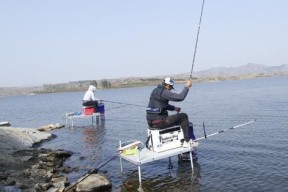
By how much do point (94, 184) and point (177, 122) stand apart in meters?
3.88

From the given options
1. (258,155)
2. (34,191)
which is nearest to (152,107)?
(34,191)

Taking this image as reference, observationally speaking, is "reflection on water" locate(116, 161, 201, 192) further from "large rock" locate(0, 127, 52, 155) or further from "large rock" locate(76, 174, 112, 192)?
"large rock" locate(0, 127, 52, 155)

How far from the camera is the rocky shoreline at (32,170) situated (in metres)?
13.0

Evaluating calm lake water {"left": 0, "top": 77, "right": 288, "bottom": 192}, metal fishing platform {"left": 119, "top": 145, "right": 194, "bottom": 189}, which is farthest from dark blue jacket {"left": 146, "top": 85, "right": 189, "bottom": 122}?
calm lake water {"left": 0, "top": 77, "right": 288, "bottom": 192}

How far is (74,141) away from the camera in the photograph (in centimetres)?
2505

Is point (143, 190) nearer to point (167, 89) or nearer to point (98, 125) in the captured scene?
point (167, 89)

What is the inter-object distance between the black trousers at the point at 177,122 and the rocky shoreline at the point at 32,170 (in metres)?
2.94

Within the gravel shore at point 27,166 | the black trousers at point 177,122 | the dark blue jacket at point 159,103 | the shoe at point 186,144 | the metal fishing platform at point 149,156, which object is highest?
the dark blue jacket at point 159,103

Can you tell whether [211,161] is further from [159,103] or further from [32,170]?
[32,170]

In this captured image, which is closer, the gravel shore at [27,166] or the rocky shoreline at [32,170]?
the rocky shoreline at [32,170]

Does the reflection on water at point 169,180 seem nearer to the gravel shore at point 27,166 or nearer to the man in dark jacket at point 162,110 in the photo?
the man in dark jacket at point 162,110

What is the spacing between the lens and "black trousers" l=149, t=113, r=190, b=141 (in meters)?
13.6

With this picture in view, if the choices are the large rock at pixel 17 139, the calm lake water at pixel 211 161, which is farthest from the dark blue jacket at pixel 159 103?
the large rock at pixel 17 139

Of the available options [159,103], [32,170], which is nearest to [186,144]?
[159,103]
